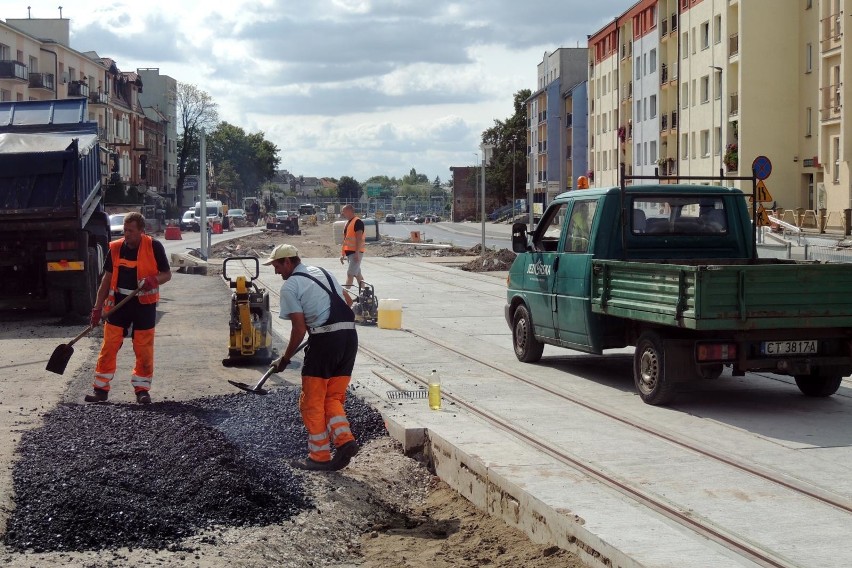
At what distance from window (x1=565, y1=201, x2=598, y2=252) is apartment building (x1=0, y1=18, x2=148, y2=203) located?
50.9 metres

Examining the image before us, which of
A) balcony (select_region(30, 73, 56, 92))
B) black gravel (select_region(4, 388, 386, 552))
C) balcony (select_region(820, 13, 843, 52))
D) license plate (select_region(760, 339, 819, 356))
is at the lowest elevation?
black gravel (select_region(4, 388, 386, 552))

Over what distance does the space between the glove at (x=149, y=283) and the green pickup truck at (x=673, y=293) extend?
426 centimetres

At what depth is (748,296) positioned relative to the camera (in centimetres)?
969

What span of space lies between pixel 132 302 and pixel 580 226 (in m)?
4.73

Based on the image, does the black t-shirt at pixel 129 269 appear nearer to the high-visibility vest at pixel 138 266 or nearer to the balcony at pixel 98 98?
the high-visibility vest at pixel 138 266

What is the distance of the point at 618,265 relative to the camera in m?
10.9

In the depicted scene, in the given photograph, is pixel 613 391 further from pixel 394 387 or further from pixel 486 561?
pixel 486 561

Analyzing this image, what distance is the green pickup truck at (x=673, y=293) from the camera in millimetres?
9758

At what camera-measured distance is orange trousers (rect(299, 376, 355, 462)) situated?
8.13 metres

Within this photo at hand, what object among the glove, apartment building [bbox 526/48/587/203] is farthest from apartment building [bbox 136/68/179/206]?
the glove

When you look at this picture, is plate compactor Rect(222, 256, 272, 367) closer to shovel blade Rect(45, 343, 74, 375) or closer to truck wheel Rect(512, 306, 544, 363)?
shovel blade Rect(45, 343, 74, 375)

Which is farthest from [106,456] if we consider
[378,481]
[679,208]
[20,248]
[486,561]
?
[20,248]

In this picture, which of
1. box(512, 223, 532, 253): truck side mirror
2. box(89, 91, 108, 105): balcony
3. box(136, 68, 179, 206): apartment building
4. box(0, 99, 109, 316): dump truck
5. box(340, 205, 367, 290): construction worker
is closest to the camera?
box(512, 223, 532, 253): truck side mirror

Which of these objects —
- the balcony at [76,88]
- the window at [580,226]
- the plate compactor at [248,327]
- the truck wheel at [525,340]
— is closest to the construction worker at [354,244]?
the truck wheel at [525,340]
